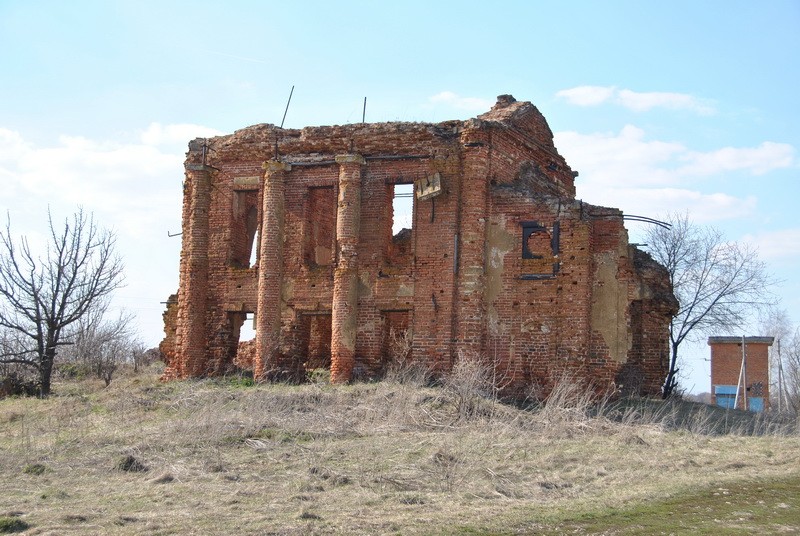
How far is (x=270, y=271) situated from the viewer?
19391 mm

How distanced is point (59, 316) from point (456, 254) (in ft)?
33.9

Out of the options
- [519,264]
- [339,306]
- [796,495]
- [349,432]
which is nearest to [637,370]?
[519,264]

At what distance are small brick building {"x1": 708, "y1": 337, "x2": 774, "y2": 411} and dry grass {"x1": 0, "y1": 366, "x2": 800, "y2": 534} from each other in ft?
31.6

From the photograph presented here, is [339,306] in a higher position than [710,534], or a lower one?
higher

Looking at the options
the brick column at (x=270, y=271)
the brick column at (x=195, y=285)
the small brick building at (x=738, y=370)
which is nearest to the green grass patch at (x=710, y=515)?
the brick column at (x=270, y=271)

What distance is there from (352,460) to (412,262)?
24.3 ft

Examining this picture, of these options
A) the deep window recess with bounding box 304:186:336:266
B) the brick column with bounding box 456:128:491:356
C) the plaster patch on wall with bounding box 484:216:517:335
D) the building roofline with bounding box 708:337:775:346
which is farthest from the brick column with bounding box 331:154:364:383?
the building roofline with bounding box 708:337:775:346

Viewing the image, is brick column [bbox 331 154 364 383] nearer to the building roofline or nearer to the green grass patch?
the green grass patch

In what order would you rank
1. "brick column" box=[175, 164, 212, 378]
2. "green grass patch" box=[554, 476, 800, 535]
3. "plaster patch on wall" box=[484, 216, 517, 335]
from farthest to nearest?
"brick column" box=[175, 164, 212, 378]
"plaster patch on wall" box=[484, 216, 517, 335]
"green grass patch" box=[554, 476, 800, 535]

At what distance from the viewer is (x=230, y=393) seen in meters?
17.5

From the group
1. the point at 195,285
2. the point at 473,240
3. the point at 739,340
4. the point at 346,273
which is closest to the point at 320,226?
the point at 346,273

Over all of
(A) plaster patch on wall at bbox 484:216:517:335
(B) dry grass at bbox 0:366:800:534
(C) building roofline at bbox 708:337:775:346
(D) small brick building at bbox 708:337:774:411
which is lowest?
(B) dry grass at bbox 0:366:800:534

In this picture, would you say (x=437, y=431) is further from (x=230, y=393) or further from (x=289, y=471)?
(x=230, y=393)

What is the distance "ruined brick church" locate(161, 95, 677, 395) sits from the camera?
1794cm
